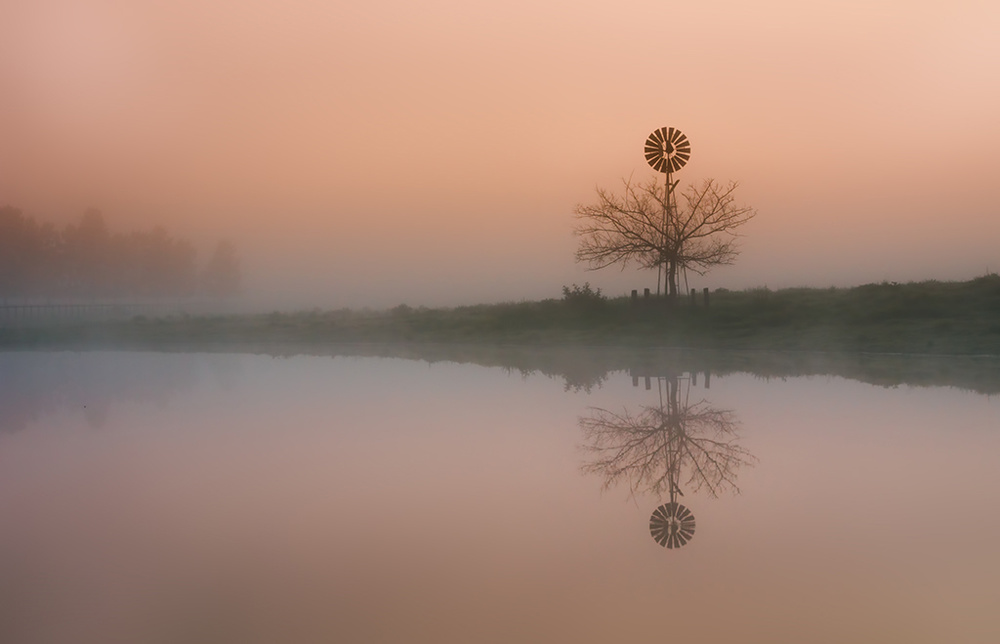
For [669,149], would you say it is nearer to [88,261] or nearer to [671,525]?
[671,525]

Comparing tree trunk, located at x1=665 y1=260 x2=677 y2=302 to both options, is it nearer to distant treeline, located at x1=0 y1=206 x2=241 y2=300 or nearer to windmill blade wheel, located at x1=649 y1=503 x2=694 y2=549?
windmill blade wheel, located at x1=649 y1=503 x2=694 y2=549

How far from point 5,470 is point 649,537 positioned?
630 cm

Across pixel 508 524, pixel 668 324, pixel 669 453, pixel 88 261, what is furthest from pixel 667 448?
pixel 88 261

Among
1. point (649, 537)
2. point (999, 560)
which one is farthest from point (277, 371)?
point (999, 560)

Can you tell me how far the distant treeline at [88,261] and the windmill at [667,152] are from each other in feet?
191

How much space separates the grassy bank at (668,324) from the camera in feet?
83.6

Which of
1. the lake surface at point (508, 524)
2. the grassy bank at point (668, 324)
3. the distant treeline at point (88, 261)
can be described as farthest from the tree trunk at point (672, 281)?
the distant treeline at point (88, 261)

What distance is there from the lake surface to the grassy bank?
41.1 feet

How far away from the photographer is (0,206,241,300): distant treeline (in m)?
75.5

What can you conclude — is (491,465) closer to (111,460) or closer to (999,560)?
(111,460)

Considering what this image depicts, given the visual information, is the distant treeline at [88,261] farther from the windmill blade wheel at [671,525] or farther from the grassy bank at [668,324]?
the windmill blade wheel at [671,525]

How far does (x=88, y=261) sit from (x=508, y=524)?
3131 inches

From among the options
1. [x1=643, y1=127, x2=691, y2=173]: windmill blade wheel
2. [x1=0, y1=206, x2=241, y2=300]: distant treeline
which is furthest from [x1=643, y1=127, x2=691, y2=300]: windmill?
[x1=0, y1=206, x2=241, y2=300]: distant treeline

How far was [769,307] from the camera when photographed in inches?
1239
